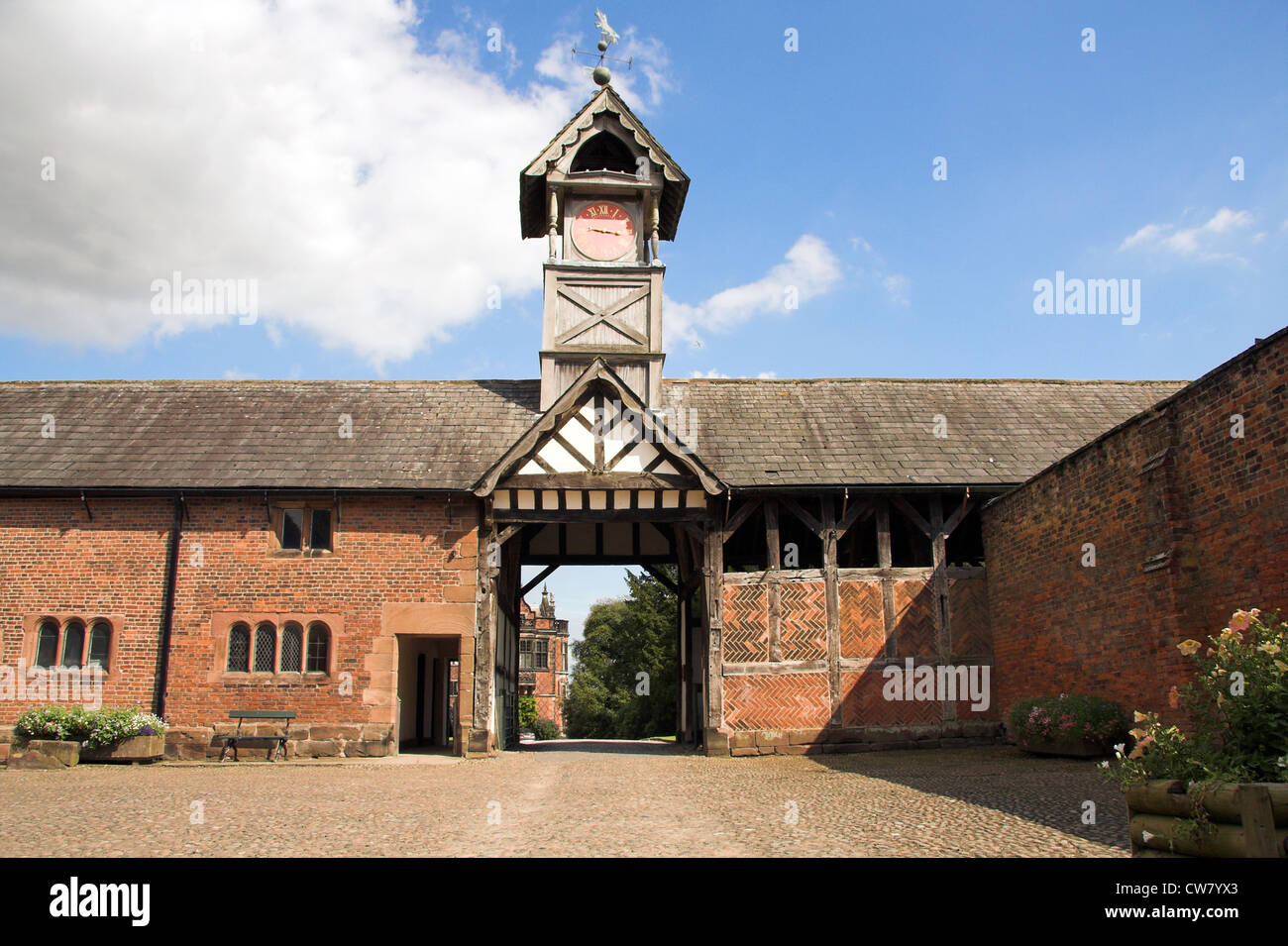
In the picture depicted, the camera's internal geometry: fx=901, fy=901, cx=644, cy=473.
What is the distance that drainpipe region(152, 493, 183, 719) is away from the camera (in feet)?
54.2

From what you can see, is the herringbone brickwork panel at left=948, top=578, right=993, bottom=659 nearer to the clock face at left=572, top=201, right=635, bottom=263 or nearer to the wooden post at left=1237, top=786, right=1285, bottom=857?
the clock face at left=572, top=201, right=635, bottom=263

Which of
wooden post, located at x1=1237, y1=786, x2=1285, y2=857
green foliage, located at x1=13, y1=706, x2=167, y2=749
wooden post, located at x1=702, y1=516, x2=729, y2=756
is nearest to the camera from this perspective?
wooden post, located at x1=1237, y1=786, x2=1285, y2=857

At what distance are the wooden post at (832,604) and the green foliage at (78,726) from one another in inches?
478

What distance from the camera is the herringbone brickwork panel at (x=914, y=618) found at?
16.9 metres

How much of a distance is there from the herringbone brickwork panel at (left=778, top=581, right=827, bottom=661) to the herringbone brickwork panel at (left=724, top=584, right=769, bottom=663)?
334 mm

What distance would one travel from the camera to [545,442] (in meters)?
17.3

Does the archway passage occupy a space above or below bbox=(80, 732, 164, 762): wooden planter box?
above

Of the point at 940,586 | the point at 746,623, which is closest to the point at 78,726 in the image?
the point at 746,623

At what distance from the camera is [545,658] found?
6725 cm

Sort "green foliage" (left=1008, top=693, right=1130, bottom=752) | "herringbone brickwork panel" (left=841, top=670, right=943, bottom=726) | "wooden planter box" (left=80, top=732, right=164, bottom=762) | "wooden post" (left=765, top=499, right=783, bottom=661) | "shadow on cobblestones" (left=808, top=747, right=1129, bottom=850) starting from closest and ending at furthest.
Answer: "shadow on cobblestones" (left=808, top=747, right=1129, bottom=850), "green foliage" (left=1008, top=693, right=1130, bottom=752), "wooden planter box" (left=80, top=732, right=164, bottom=762), "herringbone brickwork panel" (left=841, top=670, right=943, bottom=726), "wooden post" (left=765, top=499, right=783, bottom=661)

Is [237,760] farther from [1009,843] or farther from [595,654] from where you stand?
[595,654]

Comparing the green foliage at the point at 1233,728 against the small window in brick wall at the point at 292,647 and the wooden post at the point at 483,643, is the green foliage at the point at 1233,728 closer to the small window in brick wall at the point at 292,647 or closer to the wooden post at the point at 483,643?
the wooden post at the point at 483,643

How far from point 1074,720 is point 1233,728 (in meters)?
7.27

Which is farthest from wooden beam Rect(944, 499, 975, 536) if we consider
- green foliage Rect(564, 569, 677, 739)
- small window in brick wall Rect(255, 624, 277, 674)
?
green foliage Rect(564, 569, 677, 739)
